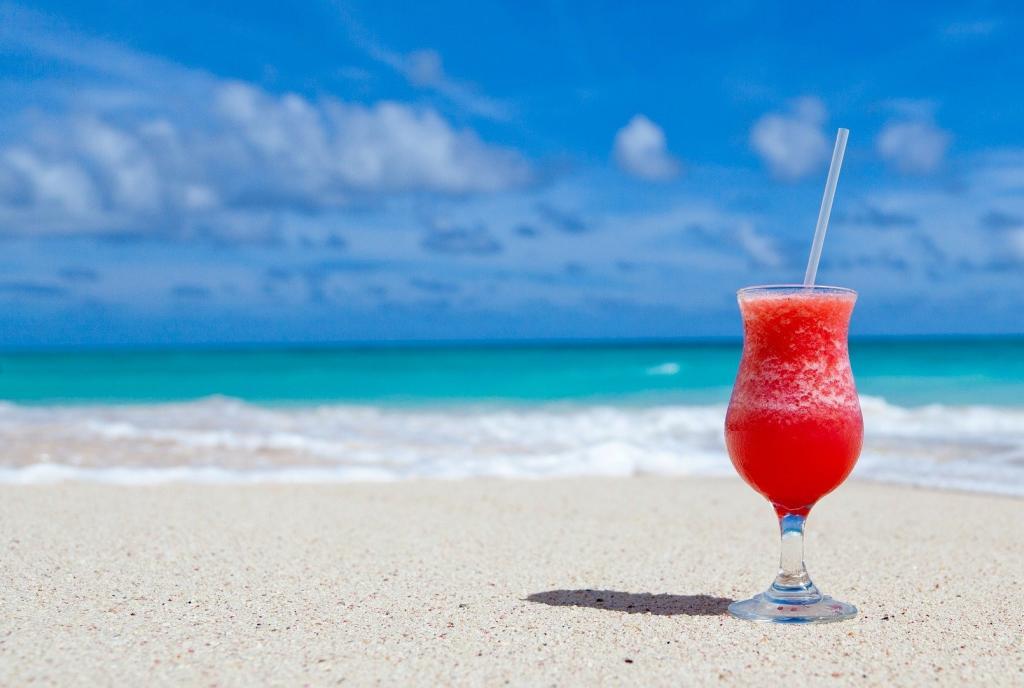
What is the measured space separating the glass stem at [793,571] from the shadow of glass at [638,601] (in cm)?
21

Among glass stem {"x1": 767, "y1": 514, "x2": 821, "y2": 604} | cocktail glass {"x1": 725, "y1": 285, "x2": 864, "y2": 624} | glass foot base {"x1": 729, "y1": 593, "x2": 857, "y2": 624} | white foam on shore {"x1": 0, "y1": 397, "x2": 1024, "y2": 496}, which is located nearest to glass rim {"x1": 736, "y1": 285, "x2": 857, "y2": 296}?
cocktail glass {"x1": 725, "y1": 285, "x2": 864, "y2": 624}

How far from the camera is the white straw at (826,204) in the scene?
3.03 m

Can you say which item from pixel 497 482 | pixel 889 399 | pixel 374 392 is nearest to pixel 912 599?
pixel 497 482

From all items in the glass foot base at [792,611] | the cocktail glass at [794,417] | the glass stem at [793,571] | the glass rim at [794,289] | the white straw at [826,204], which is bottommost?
the glass foot base at [792,611]

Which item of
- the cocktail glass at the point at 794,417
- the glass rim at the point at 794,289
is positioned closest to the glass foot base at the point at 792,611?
the cocktail glass at the point at 794,417

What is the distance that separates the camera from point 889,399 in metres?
18.3

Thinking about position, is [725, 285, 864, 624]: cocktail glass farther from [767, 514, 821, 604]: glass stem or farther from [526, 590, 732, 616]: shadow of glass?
[526, 590, 732, 616]: shadow of glass

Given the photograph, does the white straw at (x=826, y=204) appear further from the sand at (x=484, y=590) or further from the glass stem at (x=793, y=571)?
the sand at (x=484, y=590)

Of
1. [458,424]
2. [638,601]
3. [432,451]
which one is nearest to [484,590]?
[638,601]

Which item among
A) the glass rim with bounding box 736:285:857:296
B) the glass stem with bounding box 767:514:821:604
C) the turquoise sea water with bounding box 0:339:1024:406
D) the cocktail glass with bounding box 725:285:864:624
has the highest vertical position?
the turquoise sea water with bounding box 0:339:1024:406

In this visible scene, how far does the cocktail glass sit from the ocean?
4193mm

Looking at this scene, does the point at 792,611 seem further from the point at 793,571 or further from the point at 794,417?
the point at 794,417

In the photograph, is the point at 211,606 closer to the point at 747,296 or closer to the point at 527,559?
the point at 527,559

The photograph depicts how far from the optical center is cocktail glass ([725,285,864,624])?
294 cm
